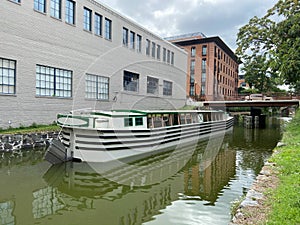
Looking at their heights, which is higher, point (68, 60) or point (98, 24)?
point (98, 24)

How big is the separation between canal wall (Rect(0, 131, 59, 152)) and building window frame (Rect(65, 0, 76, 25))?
7920 mm

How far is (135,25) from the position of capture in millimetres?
23031

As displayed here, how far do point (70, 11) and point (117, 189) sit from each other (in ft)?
45.6

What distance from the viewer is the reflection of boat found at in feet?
17.2

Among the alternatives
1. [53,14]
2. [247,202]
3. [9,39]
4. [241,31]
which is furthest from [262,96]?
[247,202]

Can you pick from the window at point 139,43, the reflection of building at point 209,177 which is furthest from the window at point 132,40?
the reflection of building at point 209,177

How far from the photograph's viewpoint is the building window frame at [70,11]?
641 inches

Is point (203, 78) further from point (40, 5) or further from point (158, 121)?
point (158, 121)

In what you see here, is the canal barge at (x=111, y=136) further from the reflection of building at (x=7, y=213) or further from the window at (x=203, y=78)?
the window at (x=203, y=78)

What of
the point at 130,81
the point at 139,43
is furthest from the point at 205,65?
the point at 130,81

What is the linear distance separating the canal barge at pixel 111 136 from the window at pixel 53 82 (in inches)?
232

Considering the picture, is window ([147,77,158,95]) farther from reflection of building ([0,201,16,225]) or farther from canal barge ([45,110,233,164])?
reflection of building ([0,201,16,225])

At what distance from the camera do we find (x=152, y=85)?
26.3 metres

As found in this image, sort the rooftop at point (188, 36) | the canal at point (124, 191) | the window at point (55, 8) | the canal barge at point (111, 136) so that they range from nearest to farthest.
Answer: the canal at point (124, 191), the canal barge at point (111, 136), the window at point (55, 8), the rooftop at point (188, 36)
